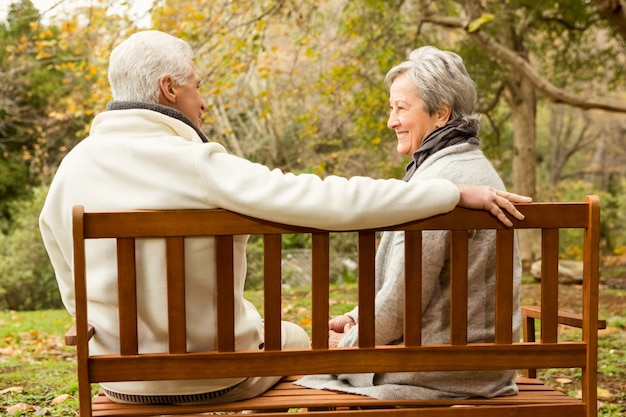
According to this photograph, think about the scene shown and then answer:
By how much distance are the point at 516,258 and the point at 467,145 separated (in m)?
0.44

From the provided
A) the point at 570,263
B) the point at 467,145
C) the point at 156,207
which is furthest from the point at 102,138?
the point at 570,263

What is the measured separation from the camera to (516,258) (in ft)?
9.48

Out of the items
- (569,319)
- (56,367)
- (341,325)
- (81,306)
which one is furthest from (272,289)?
(56,367)

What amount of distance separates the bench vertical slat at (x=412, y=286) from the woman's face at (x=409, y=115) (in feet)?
2.45

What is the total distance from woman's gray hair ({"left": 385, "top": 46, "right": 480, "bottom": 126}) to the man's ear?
0.91 m

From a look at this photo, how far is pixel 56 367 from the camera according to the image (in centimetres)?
606

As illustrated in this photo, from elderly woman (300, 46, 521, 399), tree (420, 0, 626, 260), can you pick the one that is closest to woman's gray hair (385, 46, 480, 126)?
elderly woman (300, 46, 521, 399)

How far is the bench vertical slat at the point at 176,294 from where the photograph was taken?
2.33 m

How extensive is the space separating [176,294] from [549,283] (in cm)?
115

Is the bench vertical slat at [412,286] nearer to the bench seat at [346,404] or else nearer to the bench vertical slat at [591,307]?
the bench seat at [346,404]

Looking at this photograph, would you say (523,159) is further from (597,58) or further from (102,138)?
(102,138)

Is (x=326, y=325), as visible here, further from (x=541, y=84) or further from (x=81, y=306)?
(x=541, y=84)

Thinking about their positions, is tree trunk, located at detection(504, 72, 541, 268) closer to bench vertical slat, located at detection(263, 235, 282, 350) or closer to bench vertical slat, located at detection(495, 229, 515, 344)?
bench vertical slat, located at detection(495, 229, 515, 344)

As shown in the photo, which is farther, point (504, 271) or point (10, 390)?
point (10, 390)
